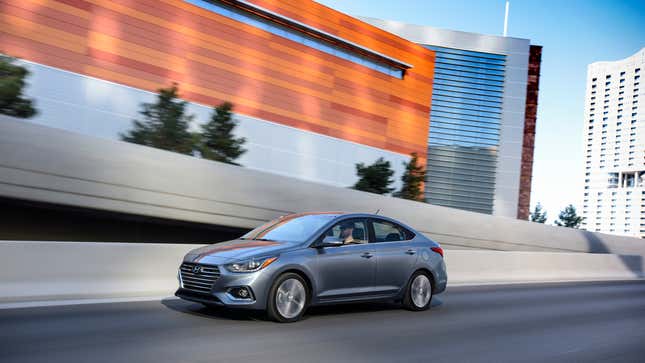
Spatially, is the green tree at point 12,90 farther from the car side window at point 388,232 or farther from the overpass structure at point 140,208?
the car side window at point 388,232

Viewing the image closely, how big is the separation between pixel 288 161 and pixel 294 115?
2.36m

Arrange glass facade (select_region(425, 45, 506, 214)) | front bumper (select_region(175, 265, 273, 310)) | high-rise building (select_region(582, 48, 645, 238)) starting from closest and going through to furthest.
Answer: front bumper (select_region(175, 265, 273, 310)) → glass facade (select_region(425, 45, 506, 214)) → high-rise building (select_region(582, 48, 645, 238))

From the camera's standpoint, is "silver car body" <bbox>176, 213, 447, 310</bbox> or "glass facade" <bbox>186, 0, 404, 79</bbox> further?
"glass facade" <bbox>186, 0, 404, 79</bbox>

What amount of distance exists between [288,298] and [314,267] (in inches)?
21.4

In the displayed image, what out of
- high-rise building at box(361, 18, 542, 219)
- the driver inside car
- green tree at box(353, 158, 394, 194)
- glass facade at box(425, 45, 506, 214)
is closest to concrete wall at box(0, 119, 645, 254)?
green tree at box(353, 158, 394, 194)

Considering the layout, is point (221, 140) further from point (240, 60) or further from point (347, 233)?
point (347, 233)

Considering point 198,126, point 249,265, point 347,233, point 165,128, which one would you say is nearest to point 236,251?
point 249,265

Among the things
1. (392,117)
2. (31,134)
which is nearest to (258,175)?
(31,134)

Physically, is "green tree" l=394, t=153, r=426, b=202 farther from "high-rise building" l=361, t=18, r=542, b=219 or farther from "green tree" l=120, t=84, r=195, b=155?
"high-rise building" l=361, t=18, r=542, b=219

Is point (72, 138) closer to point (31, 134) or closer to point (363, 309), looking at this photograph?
point (31, 134)

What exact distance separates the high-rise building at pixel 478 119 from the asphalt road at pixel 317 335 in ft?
128

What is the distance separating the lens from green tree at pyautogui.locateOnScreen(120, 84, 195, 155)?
23.3m

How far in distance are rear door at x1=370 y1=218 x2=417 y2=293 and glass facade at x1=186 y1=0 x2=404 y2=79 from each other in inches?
860

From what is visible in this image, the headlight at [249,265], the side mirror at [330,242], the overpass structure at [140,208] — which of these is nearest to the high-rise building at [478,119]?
the overpass structure at [140,208]
